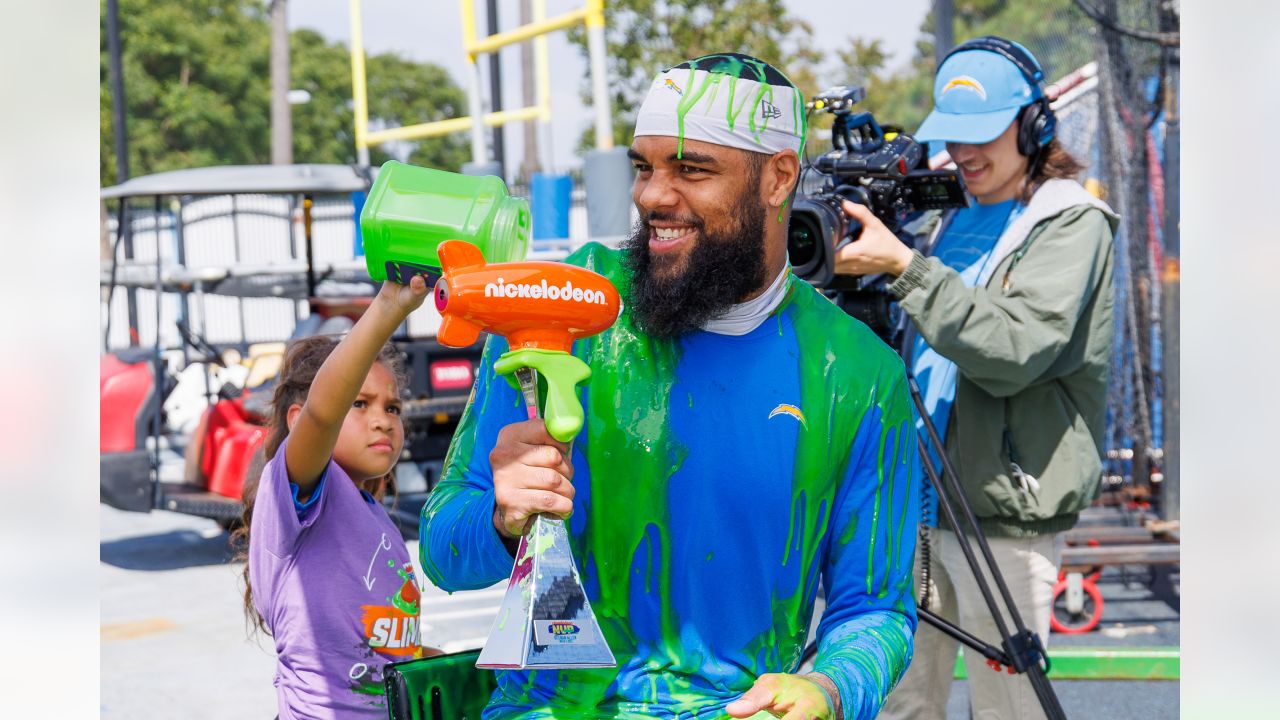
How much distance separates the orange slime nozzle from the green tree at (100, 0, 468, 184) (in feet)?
127

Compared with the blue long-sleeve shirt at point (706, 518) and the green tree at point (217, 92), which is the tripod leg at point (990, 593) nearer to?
the blue long-sleeve shirt at point (706, 518)

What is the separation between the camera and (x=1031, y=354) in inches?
126

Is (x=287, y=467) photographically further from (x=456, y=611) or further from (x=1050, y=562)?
(x=456, y=611)

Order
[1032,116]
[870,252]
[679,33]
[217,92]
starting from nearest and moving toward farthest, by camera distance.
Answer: [870,252] → [1032,116] → [679,33] → [217,92]

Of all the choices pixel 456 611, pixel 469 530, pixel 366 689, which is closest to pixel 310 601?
pixel 366 689

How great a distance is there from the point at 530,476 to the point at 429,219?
410 mm

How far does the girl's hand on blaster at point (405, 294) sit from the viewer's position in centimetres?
198

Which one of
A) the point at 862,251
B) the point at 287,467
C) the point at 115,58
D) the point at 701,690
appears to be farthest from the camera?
the point at 115,58

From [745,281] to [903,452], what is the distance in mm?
402

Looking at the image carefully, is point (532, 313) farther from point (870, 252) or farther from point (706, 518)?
point (870, 252)

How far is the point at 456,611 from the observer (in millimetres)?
7176

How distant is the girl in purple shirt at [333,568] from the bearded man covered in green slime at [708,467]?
0.55 m

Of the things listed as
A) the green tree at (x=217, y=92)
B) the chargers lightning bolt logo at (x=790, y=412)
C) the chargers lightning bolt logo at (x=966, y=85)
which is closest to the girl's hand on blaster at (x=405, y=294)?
the chargers lightning bolt logo at (x=790, y=412)

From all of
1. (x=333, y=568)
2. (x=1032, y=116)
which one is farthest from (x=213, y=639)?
(x=1032, y=116)
